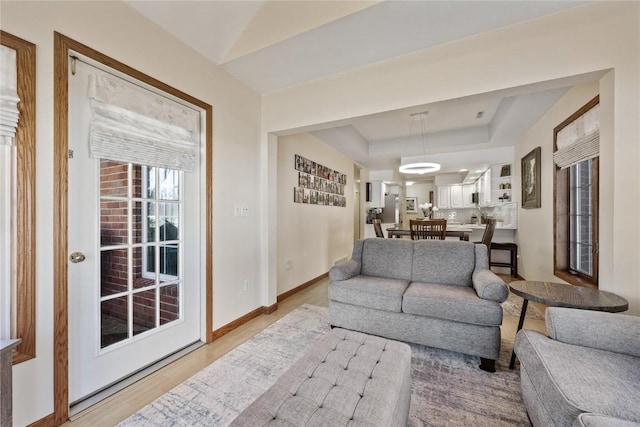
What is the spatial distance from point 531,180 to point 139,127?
4.84 m

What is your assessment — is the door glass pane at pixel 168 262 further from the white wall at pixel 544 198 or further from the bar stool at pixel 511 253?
the bar stool at pixel 511 253

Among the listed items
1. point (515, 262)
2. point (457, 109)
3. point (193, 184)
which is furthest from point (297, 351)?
point (515, 262)

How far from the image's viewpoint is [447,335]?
2.06m

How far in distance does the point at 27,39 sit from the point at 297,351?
102 inches

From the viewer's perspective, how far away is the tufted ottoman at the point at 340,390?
0.94 metres

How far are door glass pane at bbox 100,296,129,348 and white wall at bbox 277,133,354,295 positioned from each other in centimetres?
188

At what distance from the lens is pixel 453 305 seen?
202cm

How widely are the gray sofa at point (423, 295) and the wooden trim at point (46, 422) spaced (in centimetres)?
193

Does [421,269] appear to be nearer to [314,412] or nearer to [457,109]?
[314,412]

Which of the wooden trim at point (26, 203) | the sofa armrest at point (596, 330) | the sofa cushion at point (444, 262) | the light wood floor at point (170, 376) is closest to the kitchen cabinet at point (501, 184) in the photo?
the light wood floor at point (170, 376)

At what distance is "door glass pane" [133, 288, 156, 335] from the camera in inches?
75.0

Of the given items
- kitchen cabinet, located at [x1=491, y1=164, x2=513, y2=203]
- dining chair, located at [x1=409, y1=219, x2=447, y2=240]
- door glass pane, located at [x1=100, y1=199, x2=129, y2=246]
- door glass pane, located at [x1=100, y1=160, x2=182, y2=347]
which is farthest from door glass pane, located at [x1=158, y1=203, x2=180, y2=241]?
kitchen cabinet, located at [x1=491, y1=164, x2=513, y2=203]

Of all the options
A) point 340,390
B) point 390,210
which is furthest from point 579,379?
point 390,210

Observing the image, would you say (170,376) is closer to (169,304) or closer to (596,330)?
(169,304)
